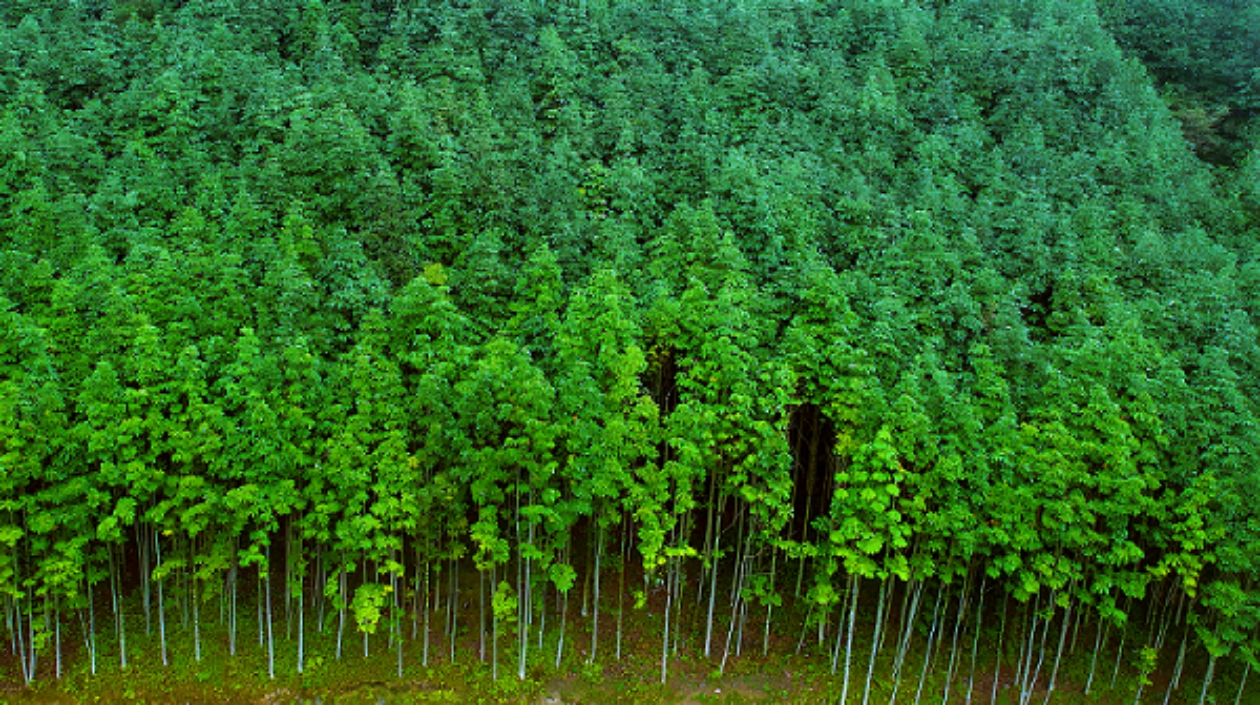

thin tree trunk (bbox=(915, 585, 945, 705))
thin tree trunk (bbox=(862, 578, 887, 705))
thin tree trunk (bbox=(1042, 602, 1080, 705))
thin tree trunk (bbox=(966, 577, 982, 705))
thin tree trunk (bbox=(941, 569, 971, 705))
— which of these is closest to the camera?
thin tree trunk (bbox=(862, 578, 887, 705))

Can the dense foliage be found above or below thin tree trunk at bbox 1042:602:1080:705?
above

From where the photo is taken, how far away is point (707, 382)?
28797 mm

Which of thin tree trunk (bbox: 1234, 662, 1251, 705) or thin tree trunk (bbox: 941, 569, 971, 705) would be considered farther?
thin tree trunk (bbox: 941, 569, 971, 705)

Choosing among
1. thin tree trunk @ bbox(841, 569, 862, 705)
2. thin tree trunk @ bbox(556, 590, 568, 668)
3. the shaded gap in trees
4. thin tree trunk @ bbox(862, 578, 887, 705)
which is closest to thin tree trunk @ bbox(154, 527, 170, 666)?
thin tree trunk @ bbox(556, 590, 568, 668)

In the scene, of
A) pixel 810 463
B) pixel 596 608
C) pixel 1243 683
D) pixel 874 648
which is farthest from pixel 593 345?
pixel 1243 683

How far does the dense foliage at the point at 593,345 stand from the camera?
1038 inches

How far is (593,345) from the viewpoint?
28.8 metres

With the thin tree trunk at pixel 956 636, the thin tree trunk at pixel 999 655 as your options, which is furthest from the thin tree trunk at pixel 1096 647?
the thin tree trunk at pixel 956 636

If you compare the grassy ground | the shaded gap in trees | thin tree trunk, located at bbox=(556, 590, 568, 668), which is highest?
the shaded gap in trees

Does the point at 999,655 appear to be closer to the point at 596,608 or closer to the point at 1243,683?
the point at 1243,683

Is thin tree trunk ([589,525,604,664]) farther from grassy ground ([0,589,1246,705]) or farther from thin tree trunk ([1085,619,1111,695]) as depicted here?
thin tree trunk ([1085,619,1111,695])

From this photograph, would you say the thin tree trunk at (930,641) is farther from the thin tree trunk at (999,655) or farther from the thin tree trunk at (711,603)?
the thin tree trunk at (711,603)

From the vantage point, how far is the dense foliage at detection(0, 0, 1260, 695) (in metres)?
26.4

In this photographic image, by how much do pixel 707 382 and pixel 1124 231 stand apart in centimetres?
2270
